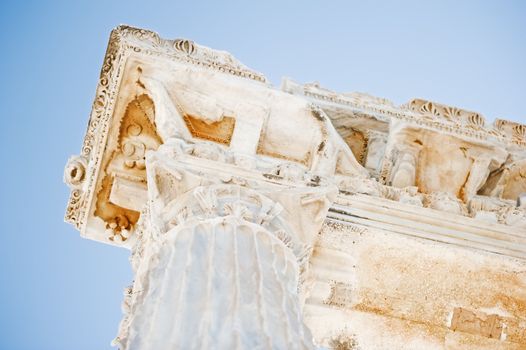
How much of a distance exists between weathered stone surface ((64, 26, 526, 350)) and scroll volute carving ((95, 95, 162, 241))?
19 millimetres

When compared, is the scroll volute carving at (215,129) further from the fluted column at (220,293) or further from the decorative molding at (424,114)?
the fluted column at (220,293)

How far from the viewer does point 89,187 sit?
352 inches

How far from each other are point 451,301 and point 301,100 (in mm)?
3231

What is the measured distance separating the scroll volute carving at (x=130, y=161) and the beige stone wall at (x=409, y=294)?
8.78 ft

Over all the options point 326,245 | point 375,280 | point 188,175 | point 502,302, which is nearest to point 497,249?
point 502,302

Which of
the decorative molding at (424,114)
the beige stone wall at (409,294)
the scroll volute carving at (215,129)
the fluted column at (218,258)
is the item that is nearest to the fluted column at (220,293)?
the fluted column at (218,258)

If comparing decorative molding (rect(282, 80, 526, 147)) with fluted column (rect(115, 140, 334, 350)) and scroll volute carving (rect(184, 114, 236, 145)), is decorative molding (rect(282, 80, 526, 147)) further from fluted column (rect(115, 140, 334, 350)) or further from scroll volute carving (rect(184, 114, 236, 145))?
fluted column (rect(115, 140, 334, 350))

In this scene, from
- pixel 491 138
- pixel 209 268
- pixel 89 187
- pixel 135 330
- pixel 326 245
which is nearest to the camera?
pixel 135 330

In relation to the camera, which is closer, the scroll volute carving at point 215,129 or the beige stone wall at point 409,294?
the beige stone wall at point 409,294

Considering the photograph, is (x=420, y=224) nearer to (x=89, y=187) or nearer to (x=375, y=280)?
(x=375, y=280)

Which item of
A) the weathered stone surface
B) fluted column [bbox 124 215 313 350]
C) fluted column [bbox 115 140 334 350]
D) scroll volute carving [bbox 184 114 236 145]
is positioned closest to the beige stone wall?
the weathered stone surface

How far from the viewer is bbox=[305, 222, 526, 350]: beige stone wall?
295 inches

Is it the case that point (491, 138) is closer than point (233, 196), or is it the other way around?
point (233, 196)

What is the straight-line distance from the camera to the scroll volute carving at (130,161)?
8.91 meters
